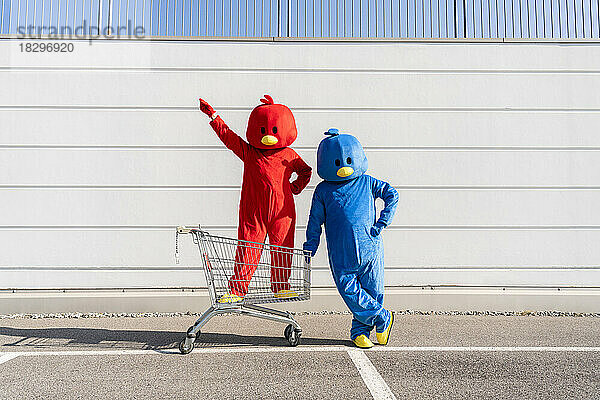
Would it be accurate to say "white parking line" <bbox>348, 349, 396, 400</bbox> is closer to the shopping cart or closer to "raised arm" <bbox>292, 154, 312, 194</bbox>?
the shopping cart

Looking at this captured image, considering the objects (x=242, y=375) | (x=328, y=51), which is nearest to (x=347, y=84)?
(x=328, y=51)

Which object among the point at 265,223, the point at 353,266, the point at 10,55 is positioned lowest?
the point at 353,266

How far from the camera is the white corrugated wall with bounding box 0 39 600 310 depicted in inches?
221

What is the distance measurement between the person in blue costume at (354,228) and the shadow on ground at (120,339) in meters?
0.38

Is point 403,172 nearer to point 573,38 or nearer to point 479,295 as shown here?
point 479,295

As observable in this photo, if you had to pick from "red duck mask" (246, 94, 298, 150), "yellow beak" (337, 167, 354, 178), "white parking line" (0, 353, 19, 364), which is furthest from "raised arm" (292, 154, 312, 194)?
"white parking line" (0, 353, 19, 364)

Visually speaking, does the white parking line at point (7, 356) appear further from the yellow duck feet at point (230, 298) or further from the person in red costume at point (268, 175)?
the person in red costume at point (268, 175)

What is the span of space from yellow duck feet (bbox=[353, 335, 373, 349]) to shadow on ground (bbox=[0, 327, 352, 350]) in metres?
0.13

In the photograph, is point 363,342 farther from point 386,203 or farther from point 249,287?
point 386,203

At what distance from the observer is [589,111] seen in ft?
19.0

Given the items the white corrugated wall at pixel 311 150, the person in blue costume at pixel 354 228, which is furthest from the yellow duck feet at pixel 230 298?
the white corrugated wall at pixel 311 150

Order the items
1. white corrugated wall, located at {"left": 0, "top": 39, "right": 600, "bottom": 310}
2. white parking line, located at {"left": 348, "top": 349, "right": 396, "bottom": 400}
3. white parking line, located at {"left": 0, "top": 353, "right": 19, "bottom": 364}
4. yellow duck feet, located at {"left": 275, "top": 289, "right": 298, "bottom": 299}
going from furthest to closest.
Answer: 1. white corrugated wall, located at {"left": 0, "top": 39, "right": 600, "bottom": 310}
2. yellow duck feet, located at {"left": 275, "top": 289, "right": 298, "bottom": 299}
3. white parking line, located at {"left": 0, "top": 353, "right": 19, "bottom": 364}
4. white parking line, located at {"left": 348, "top": 349, "right": 396, "bottom": 400}

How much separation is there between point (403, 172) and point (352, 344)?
7.75 ft

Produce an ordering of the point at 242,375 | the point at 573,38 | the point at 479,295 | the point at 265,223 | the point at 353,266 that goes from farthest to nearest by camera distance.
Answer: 1. the point at 573,38
2. the point at 479,295
3. the point at 265,223
4. the point at 353,266
5. the point at 242,375
